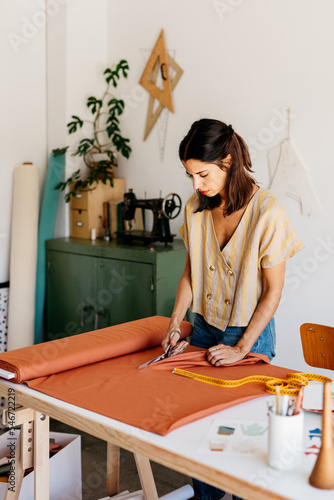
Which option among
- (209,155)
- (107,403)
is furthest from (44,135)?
(107,403)

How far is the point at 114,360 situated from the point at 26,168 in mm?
2321

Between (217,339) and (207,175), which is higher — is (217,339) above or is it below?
below

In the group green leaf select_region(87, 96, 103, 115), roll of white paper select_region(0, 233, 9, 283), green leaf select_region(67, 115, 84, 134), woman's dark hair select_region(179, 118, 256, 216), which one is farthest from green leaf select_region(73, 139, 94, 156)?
woman's dark hair select_region(179, 118, 256, 216)

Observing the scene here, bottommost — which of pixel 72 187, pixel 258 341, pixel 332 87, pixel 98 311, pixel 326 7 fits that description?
pixel 98 311

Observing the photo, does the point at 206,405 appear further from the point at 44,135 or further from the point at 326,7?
the point at 44,135

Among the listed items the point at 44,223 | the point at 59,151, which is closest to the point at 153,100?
the point at 59,151

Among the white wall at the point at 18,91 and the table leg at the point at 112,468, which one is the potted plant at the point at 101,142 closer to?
the white wall at the point at 18,91

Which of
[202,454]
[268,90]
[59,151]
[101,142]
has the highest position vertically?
[268,90]

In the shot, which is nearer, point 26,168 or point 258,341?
point 258,341

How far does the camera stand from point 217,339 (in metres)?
2.27

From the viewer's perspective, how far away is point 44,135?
4324 mm

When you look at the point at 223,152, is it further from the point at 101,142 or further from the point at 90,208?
the point at 101,142

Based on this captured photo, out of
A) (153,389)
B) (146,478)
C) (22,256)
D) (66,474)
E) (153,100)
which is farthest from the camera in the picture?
(153,100)

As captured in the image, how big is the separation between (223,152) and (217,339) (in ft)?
2.35
